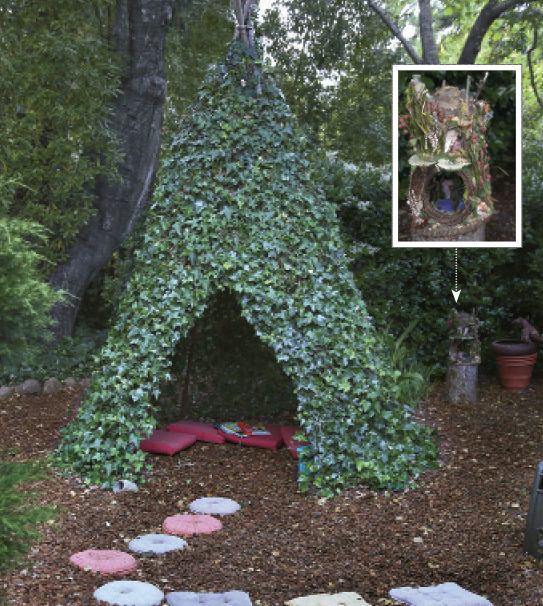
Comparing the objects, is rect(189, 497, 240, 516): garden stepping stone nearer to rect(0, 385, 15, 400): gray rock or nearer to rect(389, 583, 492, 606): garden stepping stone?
rect(389, 583, 492, 606): garden stepping stone

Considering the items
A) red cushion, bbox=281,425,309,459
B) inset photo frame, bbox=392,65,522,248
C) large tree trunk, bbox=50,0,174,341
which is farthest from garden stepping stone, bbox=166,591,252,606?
large tree trunk, bbox=50,0,174,341

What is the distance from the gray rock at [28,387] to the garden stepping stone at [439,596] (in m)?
5.02

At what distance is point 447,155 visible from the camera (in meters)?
5.58

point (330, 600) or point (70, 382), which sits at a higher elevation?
point (70, 382)

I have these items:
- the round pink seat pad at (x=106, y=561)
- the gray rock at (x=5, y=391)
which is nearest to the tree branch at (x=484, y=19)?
the gray rock at (x=5, y=391)

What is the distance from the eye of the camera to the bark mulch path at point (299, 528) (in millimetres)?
3709

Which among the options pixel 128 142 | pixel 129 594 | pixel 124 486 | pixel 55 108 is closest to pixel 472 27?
pixel 128 142

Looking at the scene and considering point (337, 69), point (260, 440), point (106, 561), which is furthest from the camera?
point (337, 69)

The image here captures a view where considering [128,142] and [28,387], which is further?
[128,142]

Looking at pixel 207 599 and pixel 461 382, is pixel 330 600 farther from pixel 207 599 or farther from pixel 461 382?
pixel 461 382

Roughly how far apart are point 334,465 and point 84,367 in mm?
4060

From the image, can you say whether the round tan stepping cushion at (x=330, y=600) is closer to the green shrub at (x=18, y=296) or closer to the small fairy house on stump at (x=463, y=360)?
the green shrub at (x=18, y=296)

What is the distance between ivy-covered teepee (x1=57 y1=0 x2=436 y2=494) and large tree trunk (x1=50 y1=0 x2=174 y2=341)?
10.9ft

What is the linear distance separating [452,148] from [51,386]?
4720 mm
